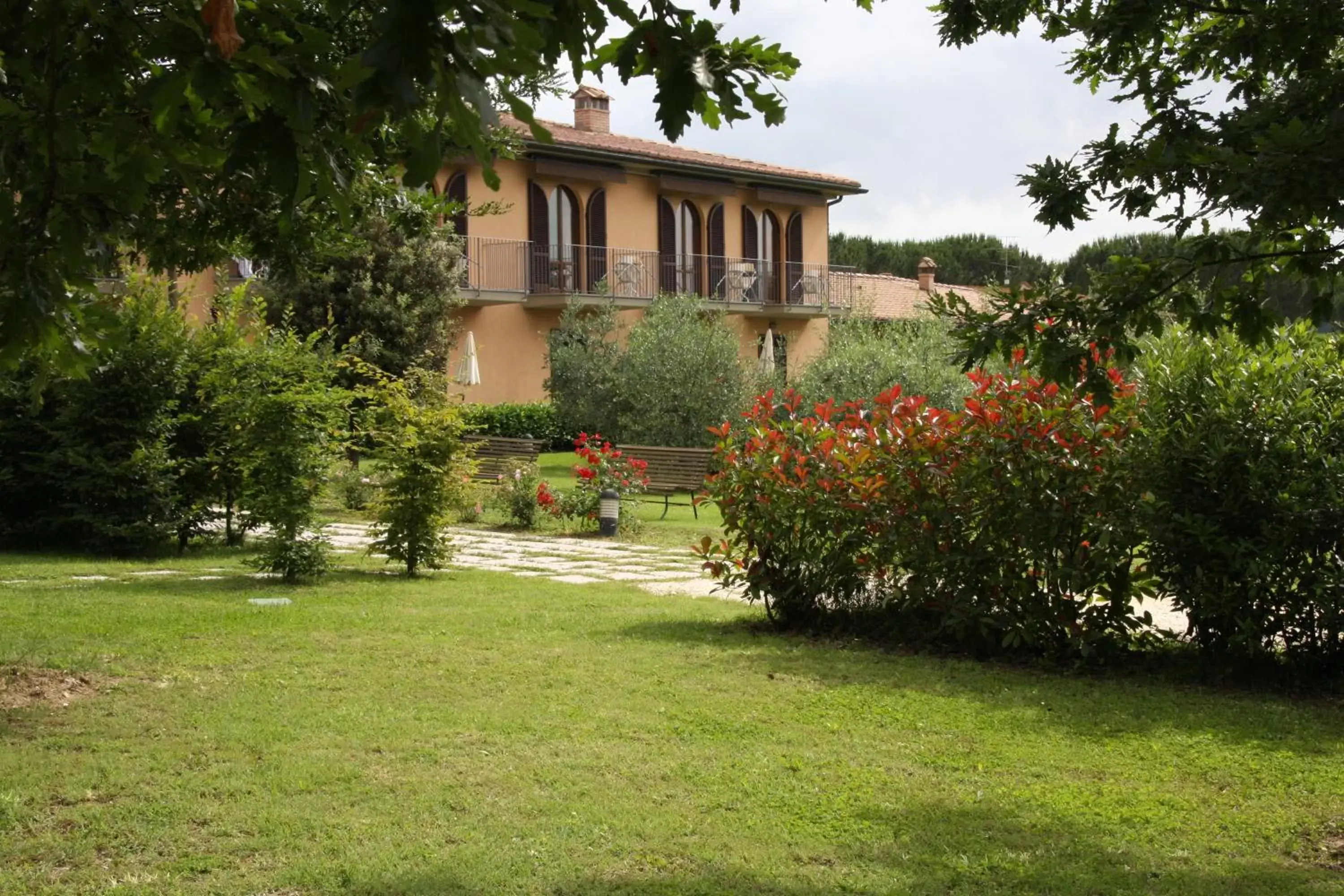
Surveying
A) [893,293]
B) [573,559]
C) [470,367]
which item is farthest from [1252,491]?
[893,293]

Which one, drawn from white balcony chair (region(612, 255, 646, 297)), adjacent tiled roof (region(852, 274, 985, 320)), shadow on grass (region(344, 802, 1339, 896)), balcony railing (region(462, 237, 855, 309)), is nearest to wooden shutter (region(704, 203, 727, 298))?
balcony railing (region(462, 237, 855, 309))

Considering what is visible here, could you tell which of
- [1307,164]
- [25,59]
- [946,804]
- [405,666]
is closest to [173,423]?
[405,666]

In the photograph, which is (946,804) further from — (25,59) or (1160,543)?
(25,59)

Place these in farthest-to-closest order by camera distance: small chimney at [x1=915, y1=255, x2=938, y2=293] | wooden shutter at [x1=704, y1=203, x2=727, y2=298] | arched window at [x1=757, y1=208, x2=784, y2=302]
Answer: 1. small chimney at [x1=915, y1=255, x2=938, y2=293]
2. arched window at [x1=757, y1=208, x2=784, y2=302]
3. wooden shutter at [x1=704, y1=203, x2=727, y2=298]

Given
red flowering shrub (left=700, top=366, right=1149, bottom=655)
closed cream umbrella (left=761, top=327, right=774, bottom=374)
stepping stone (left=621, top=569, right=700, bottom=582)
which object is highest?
closed cream umbrella (left=761, top=327, right=774, bottom=374)

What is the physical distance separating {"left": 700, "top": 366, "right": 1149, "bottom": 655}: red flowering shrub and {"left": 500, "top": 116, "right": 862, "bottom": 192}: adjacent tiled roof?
21.5m

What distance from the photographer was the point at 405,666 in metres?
7.22

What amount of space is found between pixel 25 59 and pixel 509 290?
2595 centimetres

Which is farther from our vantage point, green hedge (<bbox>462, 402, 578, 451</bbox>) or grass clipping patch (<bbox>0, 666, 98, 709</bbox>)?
green hedge (<bbox>462, 402, 578, 451</bbox>)

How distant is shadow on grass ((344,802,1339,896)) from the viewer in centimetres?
401

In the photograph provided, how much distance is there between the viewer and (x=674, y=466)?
18281 millimetres

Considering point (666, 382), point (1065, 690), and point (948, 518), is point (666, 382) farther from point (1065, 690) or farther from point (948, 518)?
point (1065, 690)

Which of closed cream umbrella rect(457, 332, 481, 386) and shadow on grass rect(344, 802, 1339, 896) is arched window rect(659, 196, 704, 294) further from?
shadow on grass rect(344, 802, 1339, 896)

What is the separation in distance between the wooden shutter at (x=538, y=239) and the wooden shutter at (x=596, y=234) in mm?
1108
